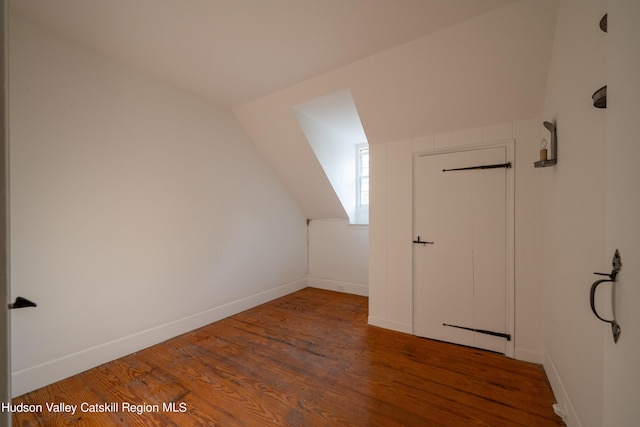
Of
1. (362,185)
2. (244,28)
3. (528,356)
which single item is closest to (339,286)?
(362,185)

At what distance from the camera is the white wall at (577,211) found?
1186 millimetres

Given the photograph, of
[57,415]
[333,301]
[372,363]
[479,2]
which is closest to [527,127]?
[479,2]

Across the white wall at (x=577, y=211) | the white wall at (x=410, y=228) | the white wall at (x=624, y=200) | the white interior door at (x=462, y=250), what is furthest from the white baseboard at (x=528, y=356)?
the white wall at (x=624, y=200)

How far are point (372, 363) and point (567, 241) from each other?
1.66m

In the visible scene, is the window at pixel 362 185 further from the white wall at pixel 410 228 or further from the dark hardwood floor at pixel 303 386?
the dark hardwood floor at pixel 303 386

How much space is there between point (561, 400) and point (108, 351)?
11.2 ft

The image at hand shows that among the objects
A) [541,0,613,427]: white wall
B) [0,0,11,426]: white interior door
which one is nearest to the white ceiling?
[541,0,613,427]: white wall

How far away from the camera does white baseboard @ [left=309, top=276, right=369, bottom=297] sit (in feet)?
13.5

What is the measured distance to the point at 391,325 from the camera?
284 centimetres

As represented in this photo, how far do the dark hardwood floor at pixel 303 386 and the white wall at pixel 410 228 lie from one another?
0.85 feet

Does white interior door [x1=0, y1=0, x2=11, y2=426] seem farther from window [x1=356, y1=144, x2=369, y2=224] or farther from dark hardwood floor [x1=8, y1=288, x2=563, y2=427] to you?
window [x1=356, y1=144, x2=369, y2=224]

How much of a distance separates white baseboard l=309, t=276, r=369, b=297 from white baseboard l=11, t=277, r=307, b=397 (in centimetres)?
144

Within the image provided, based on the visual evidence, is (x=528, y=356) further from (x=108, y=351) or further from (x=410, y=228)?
(x=108, y=351)

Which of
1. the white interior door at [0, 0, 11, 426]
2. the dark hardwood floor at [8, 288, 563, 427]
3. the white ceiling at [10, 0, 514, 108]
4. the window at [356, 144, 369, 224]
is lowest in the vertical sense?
the dark hardwood floor at [8, 288, 563, 427]
